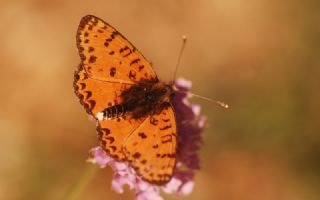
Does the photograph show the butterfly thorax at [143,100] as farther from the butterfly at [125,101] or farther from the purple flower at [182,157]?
the purple flower at [182,157]

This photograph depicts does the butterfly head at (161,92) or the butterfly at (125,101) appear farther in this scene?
the butterfly head at (161,92)

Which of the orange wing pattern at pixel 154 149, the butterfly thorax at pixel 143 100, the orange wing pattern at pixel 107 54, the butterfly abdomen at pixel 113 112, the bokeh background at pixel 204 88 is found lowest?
the bokeh background at pixel 204 88

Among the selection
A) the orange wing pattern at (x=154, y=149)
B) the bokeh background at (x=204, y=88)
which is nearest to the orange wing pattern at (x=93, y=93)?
the orange wing pattern at (x=154, y=149)

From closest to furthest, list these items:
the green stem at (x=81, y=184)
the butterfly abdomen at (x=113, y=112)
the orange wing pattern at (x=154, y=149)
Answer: the orange wing pattern at (x=154, y=149), the butterfly abdomen at (x=113, y=112), the green stem at (x=81, y=184)

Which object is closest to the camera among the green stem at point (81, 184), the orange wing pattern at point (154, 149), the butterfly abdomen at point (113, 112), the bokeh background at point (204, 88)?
the orange wing pattern at point (154, 149)

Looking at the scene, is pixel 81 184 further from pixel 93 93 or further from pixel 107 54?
pixel 107 54

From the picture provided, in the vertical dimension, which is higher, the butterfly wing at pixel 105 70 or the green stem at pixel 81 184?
the butterfly wing at pixel 105 70

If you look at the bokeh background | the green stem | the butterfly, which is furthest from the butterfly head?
the bokeh background

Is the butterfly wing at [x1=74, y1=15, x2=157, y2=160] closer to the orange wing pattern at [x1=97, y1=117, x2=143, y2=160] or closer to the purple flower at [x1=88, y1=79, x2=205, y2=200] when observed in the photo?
the orange wing pattern at [x1=97, y1=117, x2=143, y2=160]
